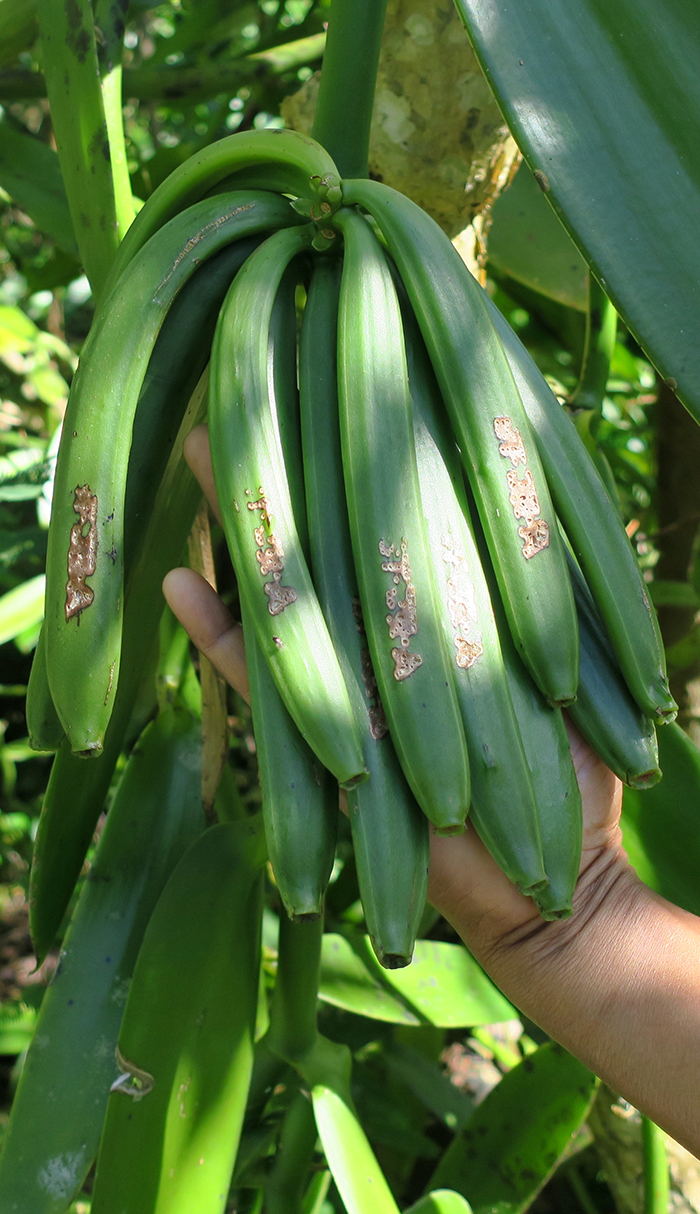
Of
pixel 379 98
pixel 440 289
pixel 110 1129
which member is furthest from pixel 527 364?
pixel 110 1129

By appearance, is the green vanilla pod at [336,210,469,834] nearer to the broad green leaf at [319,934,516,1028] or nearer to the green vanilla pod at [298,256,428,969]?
the green vanilla pod at [298,256,428,969]

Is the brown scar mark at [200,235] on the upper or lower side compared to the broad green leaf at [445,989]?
upper

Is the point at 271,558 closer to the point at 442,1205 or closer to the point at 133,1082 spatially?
the point at 133,1082

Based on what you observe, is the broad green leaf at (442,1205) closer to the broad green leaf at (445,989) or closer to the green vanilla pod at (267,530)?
the broad green leaf at (445,989)

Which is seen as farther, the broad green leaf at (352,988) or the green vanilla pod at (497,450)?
the broad green leaf at (352,988)

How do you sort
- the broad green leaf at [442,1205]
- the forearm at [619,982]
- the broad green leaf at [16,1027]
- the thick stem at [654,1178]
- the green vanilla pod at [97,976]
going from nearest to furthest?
the forearm at [619,982] < the green vanilla pod at [97,976] < the broad green leaf at [442,1205] < the thick stem at [654,1178] < the broad green leaf at [16,1027]

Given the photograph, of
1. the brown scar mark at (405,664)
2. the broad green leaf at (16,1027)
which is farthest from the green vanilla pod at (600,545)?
the broad green leaf at (16,1027)

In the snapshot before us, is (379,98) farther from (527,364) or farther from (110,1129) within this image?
(110,1129)

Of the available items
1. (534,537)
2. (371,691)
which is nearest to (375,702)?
(371,691)
